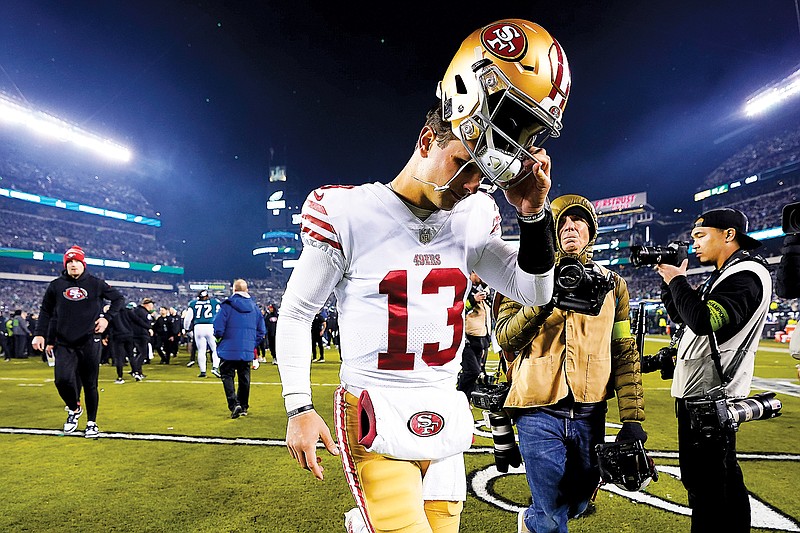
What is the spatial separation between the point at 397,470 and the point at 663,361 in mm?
2908

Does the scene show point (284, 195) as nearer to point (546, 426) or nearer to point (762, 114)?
point (762, 114)

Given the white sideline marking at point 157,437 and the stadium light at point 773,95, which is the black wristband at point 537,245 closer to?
the white sideline marking at point 157,437

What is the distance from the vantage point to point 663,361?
378 cm

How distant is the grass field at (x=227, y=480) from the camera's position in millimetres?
3412

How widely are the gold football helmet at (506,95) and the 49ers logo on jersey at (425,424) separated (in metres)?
0.81

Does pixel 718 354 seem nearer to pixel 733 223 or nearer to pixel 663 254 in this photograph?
pixel 663 254

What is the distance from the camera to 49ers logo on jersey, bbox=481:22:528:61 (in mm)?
1519

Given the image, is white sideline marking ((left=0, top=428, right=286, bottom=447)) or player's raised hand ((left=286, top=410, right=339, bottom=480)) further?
white sideline marking ((left=0, top=428, right=286, bottom=447))

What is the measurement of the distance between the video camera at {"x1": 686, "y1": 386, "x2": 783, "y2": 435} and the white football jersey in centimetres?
170

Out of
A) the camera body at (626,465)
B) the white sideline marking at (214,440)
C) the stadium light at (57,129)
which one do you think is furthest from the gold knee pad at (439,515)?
the stadium light at (57,129)

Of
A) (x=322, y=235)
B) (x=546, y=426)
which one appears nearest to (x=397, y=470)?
(x=322, y=235)

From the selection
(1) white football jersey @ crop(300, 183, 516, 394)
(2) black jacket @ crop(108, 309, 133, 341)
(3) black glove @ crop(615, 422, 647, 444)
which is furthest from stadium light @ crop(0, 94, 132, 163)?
(3) black glove @ crop(615, 422, 647, 444)

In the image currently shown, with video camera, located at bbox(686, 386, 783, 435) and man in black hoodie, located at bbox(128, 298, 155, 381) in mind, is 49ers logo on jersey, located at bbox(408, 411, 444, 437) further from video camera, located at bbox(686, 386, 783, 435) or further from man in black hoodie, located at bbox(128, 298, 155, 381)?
man in black hoodie, located at bbox(128, 298, 155, 381)

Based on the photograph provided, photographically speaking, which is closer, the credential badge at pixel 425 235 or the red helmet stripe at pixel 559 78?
the red helmet stripe at pixel 559 78
